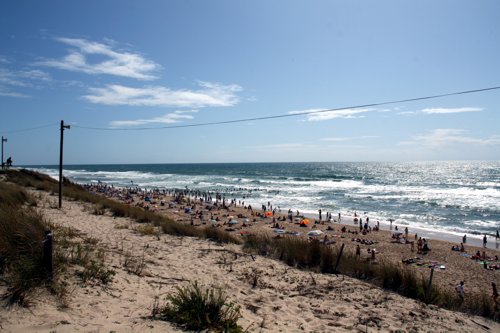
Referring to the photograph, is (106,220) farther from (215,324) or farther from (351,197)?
(351,197)

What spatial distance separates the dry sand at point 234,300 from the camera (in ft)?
14.2

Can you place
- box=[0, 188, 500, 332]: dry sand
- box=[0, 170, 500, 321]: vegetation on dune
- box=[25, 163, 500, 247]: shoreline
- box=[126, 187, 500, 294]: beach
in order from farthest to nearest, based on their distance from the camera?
box=[25, 163, 500, 247]: shoreline < box=[126, 187, 500, 294]: beach < box=[0, 170, 500, 321]: vegetation on dune < box=[0, 188, 500, 332]: dry sand

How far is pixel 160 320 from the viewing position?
4.62 m

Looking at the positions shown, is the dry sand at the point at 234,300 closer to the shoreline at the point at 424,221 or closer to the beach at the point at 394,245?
the beach at the point at 394,245

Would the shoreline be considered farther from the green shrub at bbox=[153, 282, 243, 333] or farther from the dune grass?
the dune grass

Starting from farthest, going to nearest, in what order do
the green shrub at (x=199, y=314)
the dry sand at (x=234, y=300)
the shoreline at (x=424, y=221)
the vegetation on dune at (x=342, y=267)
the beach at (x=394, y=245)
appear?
the shoreline at (x=424, y=221) < the beach at (x=394, y=245) < the vegetation on dune at (x=342, y=267) < the green shrub at (x=199, y=314) < the dry sand at (x=234, y=300)

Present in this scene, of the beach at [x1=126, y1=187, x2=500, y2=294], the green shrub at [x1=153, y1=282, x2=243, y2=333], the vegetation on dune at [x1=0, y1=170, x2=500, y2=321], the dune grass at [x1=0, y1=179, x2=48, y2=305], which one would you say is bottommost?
the beach at [x1=126, y1=187, x2=500, y2=294]

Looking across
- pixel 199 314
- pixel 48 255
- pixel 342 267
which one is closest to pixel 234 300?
pixel 199 314

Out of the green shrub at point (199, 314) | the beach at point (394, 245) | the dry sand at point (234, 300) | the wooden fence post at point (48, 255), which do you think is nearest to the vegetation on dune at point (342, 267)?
the green shrub at point (199, 314)

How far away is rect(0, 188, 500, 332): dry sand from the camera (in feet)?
14.2

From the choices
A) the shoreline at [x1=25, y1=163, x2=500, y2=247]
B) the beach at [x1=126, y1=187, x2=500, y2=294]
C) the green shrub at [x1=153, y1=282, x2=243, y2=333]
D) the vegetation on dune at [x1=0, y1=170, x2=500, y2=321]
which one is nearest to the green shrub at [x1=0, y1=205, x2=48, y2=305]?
the vegetation on dune at [x1=0, y1=170, x2=500, y2=321]

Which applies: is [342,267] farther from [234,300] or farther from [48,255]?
[48,255]

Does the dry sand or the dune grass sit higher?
the dune grass

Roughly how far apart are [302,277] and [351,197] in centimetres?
3708
